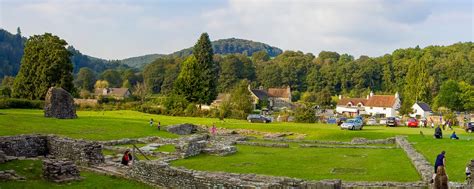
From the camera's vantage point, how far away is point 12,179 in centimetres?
1689

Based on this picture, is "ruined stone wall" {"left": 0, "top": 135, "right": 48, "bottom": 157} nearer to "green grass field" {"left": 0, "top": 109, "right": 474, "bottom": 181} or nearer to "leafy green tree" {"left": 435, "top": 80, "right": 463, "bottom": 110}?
"green grass field" {"left": 0, "top": 109, "right": 474, "bottom": 181}

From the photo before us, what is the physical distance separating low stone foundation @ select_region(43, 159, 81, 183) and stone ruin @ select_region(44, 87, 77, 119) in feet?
85.9

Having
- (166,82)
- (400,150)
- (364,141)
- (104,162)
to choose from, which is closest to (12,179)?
(104,162)

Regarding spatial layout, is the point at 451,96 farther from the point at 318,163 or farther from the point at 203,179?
the point at 203,179

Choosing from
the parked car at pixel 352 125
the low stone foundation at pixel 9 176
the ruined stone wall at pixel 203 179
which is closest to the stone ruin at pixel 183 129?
the parked car at pixel 352 125

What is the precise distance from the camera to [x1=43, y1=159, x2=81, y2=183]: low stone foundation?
57.9ft

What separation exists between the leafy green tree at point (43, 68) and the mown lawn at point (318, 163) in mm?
39716

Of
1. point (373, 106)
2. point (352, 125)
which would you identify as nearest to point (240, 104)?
point (352, 125)

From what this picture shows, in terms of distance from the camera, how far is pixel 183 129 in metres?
47.1

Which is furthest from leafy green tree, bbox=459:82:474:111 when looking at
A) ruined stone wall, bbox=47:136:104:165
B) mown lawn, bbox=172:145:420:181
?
ruined stone wall, bbox=47:136:104:165

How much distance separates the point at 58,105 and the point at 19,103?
16372 mm

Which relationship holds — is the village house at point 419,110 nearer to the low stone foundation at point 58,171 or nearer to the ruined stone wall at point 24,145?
the ruined stone wall at point 24,145

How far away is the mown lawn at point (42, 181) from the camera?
54.6ft

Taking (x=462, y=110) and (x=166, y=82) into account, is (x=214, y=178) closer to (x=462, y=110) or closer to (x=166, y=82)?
(x=462, y=110)
